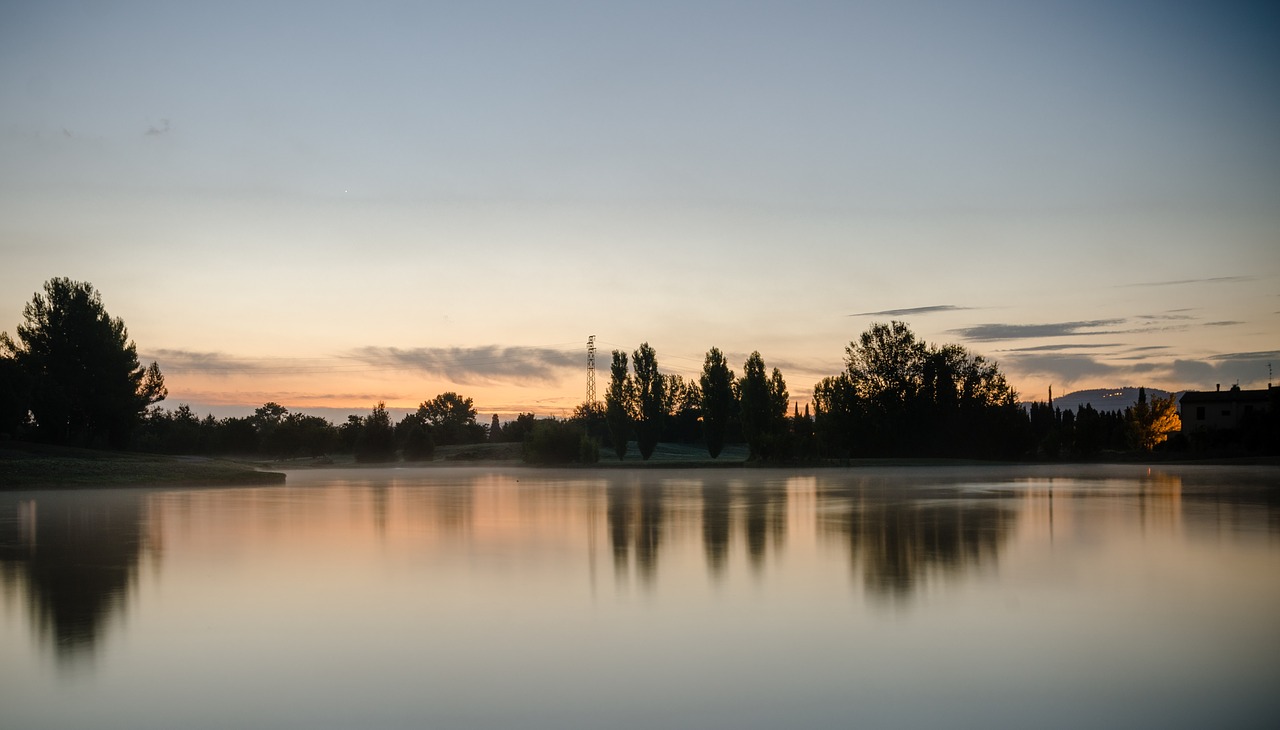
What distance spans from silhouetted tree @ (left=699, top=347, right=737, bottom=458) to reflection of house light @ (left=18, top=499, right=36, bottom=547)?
55.8m

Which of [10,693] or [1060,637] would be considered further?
[1060,637]

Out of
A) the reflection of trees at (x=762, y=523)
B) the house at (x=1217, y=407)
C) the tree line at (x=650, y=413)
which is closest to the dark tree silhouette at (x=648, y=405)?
the tree line at (x=650, y=413)

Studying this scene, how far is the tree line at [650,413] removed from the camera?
169 ft

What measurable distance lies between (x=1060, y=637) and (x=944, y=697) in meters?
2.02

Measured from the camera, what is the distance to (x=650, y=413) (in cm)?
7688

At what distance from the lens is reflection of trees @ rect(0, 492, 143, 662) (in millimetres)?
7891

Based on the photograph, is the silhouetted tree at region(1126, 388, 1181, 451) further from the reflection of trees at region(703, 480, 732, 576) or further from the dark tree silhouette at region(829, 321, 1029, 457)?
the reflection of trees at region(703, 480, 732, 576)

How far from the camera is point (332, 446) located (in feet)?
300

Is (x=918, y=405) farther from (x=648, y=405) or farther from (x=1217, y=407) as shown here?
(x=1217, y=407)

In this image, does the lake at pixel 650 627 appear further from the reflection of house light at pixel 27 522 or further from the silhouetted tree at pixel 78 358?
the silhouetted tree at pixel 78 358

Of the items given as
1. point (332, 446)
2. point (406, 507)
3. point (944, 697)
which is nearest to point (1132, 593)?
point (944, 697)

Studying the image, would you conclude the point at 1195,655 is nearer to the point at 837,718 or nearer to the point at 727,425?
the point at 837,718

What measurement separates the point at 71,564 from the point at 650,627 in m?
8.17

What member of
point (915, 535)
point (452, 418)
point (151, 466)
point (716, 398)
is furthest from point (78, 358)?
point (452, 418)
